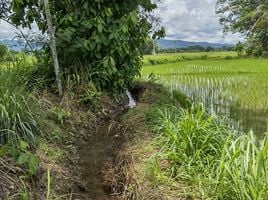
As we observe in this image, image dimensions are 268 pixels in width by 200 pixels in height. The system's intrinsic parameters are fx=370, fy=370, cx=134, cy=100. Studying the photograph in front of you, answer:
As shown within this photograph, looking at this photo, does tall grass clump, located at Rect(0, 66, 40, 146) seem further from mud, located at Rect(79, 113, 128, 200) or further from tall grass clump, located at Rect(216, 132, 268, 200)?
tall grass clump, located at Rect(216, 132, 268, 200)

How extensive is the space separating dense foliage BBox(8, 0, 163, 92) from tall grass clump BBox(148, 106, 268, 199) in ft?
8.13

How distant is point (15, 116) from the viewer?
3.95 metres

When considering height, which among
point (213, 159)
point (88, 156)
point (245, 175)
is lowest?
point (88, 156)

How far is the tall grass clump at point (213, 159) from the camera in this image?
2.79m

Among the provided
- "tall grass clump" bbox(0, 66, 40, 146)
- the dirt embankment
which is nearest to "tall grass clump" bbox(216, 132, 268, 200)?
the dirt embankment

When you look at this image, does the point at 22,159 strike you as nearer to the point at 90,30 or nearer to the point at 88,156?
the point at 88,156

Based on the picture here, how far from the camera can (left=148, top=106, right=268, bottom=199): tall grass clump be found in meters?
2.79

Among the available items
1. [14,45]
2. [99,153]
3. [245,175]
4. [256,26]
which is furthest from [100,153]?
[256,26]

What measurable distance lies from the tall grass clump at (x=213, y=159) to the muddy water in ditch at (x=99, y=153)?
69 centimetres

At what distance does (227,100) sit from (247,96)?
0.88 metres

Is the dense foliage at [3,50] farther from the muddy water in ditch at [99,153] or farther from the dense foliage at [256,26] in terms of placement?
the dense foliage at [256,26]

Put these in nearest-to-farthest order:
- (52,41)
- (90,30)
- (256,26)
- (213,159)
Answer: (213,159) → (52,41) → (90,30) → (256,26)

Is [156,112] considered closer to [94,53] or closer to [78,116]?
[78,116]

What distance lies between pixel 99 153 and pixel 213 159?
179 cm
